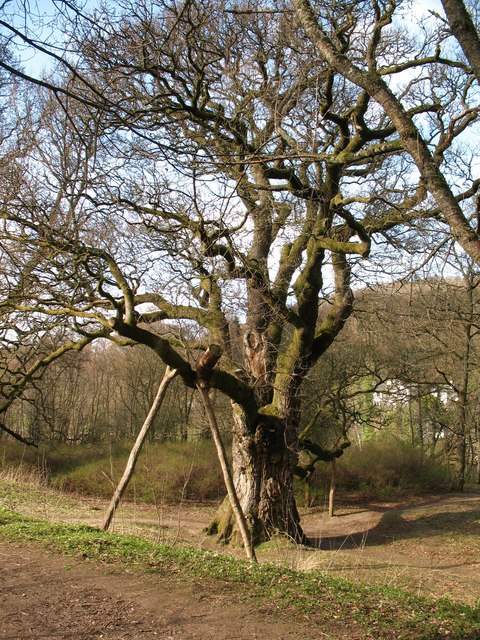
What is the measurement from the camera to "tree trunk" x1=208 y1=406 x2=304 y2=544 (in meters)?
11.2

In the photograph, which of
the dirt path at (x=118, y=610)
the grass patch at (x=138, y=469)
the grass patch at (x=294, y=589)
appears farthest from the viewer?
the grass patch at (x=138, y=469)

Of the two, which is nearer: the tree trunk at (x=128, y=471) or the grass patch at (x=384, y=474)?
the tree trunk at (x=128, y=471)

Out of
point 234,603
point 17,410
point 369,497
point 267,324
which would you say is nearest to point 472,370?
point 369,497

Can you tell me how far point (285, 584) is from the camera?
492 centimetres

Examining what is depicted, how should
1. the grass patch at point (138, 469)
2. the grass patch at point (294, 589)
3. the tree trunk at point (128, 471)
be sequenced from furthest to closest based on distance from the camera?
the grass patch at point (138, 469), the tree trunk at point (128, 471), the grass patch at point (294, 589)

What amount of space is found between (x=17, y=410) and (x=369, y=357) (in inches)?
517

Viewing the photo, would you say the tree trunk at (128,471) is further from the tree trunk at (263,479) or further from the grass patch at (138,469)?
the grass patch at (138,469)

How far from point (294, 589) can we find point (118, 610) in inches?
57.0

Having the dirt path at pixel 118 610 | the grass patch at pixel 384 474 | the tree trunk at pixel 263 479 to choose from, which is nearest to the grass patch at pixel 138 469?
the grass patch at pixel 384 474

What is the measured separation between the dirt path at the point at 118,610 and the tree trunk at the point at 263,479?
6496 mm

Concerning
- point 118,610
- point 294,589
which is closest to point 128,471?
point 294,589

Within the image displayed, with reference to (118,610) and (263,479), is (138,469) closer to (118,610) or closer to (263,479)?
(263,479)

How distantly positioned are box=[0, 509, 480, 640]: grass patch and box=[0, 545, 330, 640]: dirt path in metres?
0.27

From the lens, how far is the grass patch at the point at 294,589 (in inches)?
161
